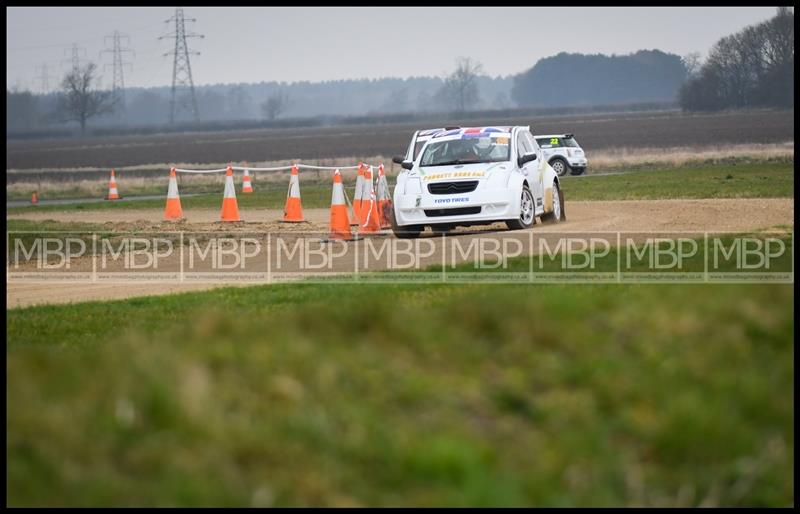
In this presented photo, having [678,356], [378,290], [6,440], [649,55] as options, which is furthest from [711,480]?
[649,55]

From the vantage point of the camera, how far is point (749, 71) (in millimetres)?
105375

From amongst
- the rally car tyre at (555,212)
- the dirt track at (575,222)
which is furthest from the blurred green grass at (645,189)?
the rally car tyre at (555,212)

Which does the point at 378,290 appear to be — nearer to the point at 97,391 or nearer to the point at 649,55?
the point at 97,391

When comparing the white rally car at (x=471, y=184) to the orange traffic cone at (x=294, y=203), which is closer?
the white rally car at (x=471, y=184)

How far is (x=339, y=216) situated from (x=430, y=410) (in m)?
14.3

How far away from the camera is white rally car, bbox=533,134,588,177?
145 ft

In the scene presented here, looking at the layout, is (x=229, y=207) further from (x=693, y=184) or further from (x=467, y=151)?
(x=693, y=184)

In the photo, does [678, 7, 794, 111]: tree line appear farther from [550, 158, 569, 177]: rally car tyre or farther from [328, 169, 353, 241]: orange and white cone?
[328, 169, 353, 241]: orange and white cone

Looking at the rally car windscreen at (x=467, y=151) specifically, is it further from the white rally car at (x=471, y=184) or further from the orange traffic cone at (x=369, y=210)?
the orange traffic cone at (x=369, y=210)

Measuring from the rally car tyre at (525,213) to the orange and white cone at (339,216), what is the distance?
2.40m

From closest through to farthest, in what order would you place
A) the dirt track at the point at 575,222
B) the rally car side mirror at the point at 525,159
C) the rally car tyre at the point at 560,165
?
the dirt track at the point at 575,222 < the rally car side mirror at the point at 525,159 < the rally car tyre at the point at 560,165

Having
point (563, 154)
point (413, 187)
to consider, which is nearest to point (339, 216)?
point (413, 187)

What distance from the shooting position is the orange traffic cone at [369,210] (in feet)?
70.4

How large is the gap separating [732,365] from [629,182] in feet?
99.9
